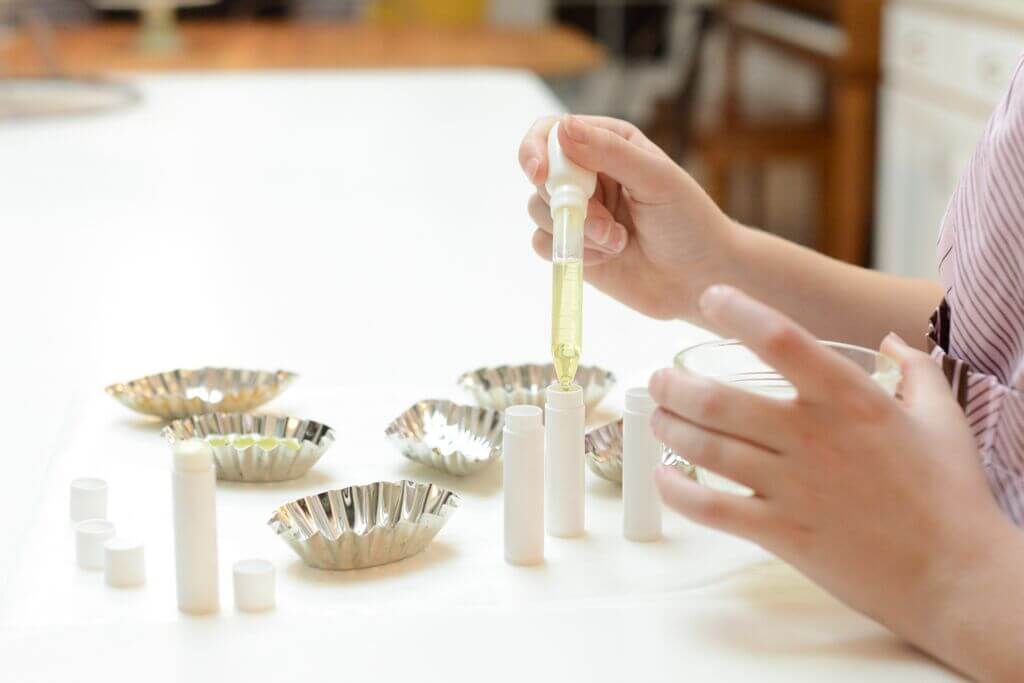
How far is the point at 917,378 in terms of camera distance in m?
0.57

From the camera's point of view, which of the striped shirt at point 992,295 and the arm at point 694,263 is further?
the arm at point 694,263

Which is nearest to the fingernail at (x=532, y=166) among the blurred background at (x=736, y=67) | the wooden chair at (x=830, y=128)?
the blurred background at (x=736, y=67)

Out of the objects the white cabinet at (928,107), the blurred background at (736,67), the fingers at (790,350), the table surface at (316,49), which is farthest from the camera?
the table surface at (316,49)

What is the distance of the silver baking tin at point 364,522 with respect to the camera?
61cm

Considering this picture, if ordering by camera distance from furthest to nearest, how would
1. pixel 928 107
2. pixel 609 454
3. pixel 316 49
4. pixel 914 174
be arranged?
1. pixel 316 49
2. pixel 914 174
3. pixel 928 107
4. pixel 609 454

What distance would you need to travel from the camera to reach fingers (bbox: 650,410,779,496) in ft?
1.74

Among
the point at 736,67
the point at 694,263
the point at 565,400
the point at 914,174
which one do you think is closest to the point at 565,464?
the point at 565,400

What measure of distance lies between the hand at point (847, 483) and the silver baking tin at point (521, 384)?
0.85 ft

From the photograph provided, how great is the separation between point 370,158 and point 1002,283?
123 centimetres

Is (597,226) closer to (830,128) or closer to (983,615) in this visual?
(983,615)

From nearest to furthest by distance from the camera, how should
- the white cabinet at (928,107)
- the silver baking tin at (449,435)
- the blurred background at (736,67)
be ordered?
the silver baking tin at (449,435) → the white cabinet at (928,107) → the blurred background at (736,67)

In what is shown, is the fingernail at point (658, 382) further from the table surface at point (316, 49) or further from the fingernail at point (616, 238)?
the table surface at point (316, 49)

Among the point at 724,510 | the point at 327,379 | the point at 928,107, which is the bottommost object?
the point at 928,107

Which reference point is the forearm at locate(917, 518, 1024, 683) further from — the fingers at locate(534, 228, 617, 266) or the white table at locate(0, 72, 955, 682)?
the fingers at locate(534, 228, 617, 266)
